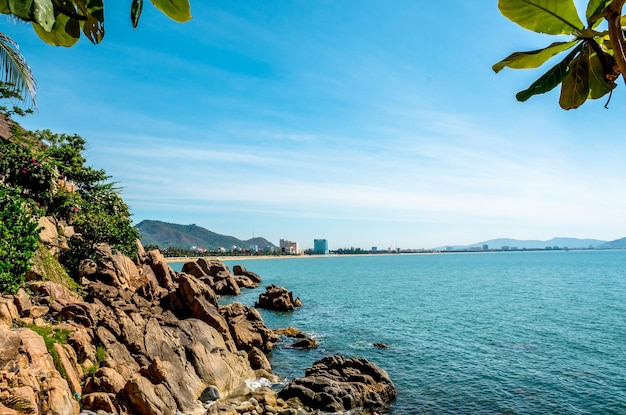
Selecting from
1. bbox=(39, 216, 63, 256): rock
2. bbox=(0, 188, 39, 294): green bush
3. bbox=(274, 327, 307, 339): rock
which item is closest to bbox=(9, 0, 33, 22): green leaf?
bbox=(0, 188, 39, 294): green bush

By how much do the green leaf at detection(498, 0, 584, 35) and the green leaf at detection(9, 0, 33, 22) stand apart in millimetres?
2242

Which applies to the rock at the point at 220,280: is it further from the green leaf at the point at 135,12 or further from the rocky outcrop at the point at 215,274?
the green leaf at the point at 135,12

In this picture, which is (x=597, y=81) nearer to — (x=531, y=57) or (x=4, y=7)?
(x=531, y=57)

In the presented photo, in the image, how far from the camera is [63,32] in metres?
2.02

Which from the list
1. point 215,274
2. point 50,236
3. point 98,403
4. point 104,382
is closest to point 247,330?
point 50,236

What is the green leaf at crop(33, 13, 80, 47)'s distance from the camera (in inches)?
75.7

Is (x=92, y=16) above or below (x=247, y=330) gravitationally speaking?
above

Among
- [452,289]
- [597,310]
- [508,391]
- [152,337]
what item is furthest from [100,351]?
[452,289]

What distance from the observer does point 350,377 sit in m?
22.6

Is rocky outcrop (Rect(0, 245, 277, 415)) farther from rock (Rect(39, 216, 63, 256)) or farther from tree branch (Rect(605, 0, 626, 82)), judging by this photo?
tree branch (Rect(605, 0, 626, 82))

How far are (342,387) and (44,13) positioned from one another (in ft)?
73.6

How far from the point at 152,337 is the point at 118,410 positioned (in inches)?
235

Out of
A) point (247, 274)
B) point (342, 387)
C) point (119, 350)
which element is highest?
point (119, 350)

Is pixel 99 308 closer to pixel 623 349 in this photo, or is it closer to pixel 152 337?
pixel 152 337
